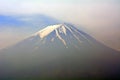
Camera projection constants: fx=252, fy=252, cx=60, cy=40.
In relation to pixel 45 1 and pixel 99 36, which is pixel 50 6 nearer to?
pixel 45 1

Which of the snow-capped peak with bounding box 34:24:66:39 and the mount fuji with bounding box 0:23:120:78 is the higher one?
the snow-capped peak with bounding box 34:24:66:39

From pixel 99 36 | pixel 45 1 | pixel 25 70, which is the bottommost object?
pixel 25 70

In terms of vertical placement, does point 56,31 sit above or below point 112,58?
above

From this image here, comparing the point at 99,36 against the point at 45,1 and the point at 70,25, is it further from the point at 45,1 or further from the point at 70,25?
the point at 45,1

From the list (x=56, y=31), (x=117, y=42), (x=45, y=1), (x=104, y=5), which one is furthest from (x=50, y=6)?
(x=117, y=42)

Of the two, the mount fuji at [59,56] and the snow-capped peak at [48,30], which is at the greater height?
the snow-capped peak at [48,30]

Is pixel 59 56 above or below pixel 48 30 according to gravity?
below
